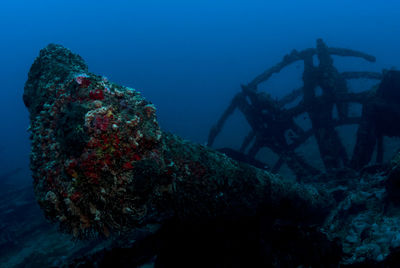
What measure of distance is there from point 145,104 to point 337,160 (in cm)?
699

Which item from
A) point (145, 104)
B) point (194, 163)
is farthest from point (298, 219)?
point (145, 104)

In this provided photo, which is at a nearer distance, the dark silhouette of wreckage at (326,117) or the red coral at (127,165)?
the red coral at (127,165)

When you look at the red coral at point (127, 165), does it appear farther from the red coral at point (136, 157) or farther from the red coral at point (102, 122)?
the red coral at point (102, 122)

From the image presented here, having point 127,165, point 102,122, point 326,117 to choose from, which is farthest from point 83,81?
point 326,117

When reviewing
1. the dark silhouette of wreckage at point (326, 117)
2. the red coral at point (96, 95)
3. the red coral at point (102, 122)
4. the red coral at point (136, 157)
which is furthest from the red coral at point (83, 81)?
the dark silhouette of wreckage at point (326, 117)

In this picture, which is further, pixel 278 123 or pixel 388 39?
pixel 388 39

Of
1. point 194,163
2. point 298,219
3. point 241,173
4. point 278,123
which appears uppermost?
point 278,123

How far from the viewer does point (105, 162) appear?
1528 millimetres

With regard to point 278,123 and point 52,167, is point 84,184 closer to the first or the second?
point 52,167

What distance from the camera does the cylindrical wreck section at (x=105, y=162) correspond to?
5.03 ft

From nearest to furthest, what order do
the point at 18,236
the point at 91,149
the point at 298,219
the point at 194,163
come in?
the point at 91,149, the point at 194,163, the point at 298,219, the point at 18,236

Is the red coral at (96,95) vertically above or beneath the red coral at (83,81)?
beneath

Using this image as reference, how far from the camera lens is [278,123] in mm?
8211

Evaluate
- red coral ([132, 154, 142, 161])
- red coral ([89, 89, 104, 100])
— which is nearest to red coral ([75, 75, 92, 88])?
red coral ([89, 89, 104, 100])
